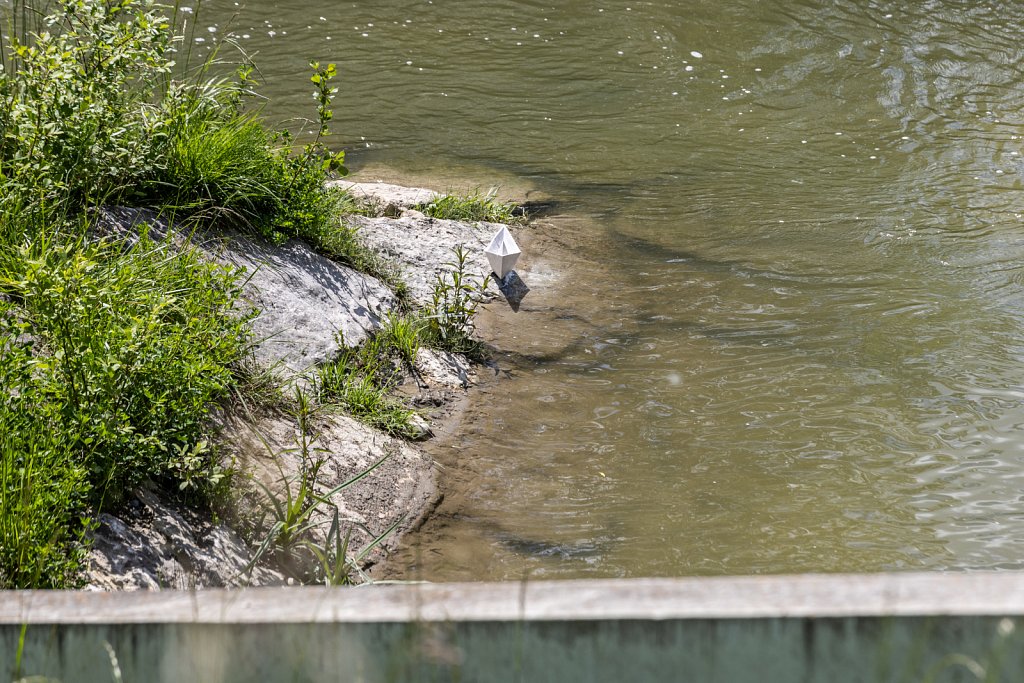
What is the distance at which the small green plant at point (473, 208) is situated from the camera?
739cm

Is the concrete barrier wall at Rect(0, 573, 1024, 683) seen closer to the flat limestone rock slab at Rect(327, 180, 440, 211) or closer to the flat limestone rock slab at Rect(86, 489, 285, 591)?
the flat limestone rock slab at Rect(86, 489, 285, 591)

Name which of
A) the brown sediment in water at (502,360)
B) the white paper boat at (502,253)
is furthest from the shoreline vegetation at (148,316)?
the white paper boat at (502,253)

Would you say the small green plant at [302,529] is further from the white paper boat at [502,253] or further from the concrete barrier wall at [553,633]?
the white paper boat at [502,253]

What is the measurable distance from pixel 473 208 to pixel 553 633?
612 cm

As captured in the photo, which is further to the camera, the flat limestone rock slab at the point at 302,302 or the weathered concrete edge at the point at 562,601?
the flat limestone rock slab at the point at 302,302

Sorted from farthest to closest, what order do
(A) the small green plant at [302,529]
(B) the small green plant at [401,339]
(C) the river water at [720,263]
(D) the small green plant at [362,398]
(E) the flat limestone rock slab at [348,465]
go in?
(B) the small green plant at [401,339] → (D) the small green plant at [362,398] → (C) the river water at [720,263] → (E) the flat limestone rock slab at [348,465] → (A) the small green plant at [302,529]

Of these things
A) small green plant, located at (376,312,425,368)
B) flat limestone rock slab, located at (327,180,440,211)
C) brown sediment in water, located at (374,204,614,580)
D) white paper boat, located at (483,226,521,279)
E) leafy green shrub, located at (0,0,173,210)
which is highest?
leafy green shrub, located at (0,0,173,210)

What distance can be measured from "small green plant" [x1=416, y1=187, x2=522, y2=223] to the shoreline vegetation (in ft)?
2.68

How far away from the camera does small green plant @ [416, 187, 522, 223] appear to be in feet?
24.2

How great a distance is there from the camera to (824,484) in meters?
4.70

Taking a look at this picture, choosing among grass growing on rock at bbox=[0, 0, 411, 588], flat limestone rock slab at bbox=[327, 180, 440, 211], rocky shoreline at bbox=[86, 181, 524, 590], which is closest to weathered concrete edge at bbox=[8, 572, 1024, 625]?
rocky shoreline at bbox=[86, 181, 524, 590]

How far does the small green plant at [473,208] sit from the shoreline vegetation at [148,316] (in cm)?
82

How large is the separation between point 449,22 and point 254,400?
850cm

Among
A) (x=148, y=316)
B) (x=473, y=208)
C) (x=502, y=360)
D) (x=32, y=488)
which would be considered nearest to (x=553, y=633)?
(x=32, y=488)
